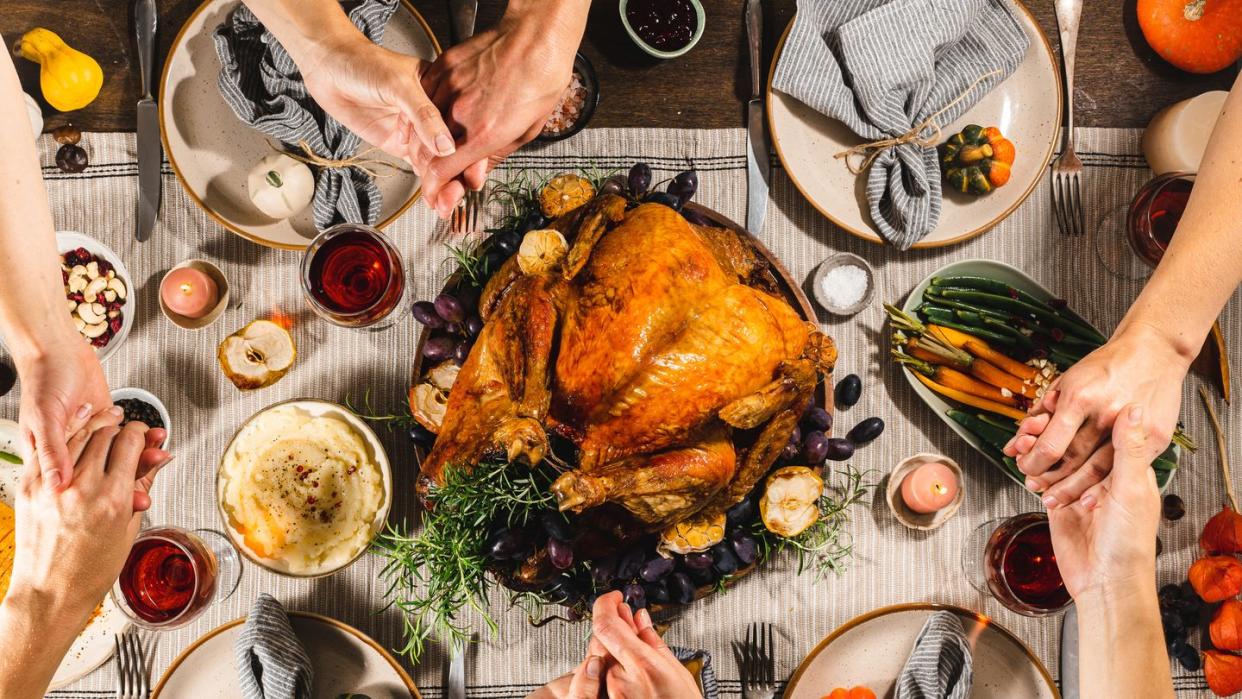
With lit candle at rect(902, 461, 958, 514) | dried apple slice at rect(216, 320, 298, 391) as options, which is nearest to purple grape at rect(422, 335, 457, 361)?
dried apple slice at rect(216, 320, 298, 391)

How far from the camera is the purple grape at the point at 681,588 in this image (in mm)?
1642

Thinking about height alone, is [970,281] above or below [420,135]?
below

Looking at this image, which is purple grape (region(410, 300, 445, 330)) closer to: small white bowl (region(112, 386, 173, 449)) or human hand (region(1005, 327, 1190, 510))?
Result: small white bowl (region(112, 386, 173, 449))

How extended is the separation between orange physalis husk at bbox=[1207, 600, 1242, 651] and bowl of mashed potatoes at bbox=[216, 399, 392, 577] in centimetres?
183

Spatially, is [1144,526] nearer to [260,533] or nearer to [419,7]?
[260,533]

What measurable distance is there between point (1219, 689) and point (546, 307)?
1.70 m

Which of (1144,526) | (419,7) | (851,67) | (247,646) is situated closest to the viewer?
(1144,526)

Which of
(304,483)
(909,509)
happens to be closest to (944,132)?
(909,509)

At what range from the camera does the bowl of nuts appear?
1777 millimetres

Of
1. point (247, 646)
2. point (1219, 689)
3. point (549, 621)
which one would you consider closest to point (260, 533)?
point (247, 646)

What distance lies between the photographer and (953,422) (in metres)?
1.80

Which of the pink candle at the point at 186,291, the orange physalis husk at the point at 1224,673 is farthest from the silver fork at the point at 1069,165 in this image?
the pink candle at the point at 186,291

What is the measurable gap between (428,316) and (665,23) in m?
0.84

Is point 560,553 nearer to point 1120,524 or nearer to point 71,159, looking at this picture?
point 1120,524
